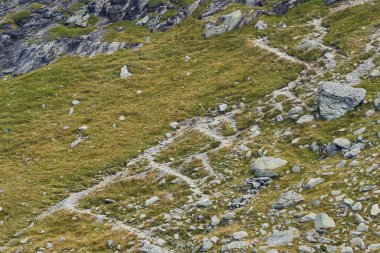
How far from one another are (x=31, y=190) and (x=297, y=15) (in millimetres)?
51892

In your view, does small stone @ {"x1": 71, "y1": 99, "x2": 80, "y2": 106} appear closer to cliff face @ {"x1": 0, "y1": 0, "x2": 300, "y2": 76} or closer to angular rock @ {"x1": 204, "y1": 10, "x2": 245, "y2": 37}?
cliff face @ {"x1": 0, "y1": 0, "x2": 300, "y2": 76}

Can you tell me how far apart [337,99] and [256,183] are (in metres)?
12.1

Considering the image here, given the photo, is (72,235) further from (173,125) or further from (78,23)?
(78,23)

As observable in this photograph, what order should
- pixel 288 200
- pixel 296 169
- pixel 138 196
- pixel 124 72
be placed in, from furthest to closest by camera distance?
pixel 124 72 → pixel 138 196 → pixel 296 169 → pixel 288 200

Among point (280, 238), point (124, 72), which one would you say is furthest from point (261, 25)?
point (280, 238)

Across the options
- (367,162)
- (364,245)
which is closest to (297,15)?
(367,162)

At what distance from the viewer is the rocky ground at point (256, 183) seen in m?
20.6

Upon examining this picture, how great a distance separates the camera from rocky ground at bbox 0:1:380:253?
2062 centimetres

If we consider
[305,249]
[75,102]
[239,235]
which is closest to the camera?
[305,249]

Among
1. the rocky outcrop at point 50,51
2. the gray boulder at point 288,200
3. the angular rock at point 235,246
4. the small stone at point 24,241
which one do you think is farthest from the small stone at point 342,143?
the rocky outcrop at point 50,51

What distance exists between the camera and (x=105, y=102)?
192 feet

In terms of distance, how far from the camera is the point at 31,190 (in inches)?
1501

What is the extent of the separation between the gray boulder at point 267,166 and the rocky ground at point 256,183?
8 cm

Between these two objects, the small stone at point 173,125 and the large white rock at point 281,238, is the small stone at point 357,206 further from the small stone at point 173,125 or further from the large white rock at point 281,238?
the small stone at point 173,125
